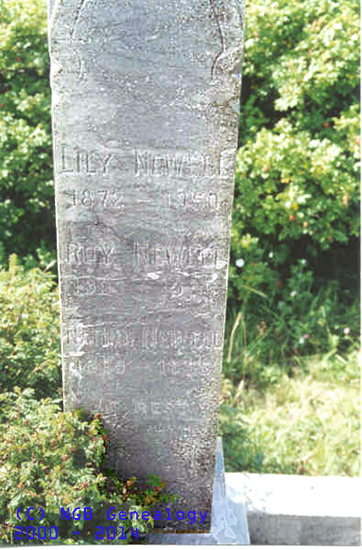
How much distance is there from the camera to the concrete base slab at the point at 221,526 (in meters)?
2.17

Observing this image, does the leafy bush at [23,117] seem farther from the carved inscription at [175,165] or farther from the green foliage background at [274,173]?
the carved inscription at [175,165]

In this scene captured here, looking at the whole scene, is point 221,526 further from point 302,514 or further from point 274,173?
point 274,173

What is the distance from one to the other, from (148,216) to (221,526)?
1.40 metres

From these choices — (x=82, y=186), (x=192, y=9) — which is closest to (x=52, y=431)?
(x=82, y=186)

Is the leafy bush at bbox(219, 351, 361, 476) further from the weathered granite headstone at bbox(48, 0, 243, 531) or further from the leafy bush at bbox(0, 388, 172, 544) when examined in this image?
the leafy bush at bbox(0, 388, 172, 544)

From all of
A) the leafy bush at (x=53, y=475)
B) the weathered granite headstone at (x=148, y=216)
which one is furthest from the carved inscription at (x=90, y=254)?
the leafy bush at (x=53, y=475)

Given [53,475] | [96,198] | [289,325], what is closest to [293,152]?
[289,325]

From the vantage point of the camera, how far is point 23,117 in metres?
3.64

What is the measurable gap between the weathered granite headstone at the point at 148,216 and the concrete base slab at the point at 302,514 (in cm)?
37

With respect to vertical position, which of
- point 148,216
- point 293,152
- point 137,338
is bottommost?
point 137,338

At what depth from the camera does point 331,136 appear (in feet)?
12.4

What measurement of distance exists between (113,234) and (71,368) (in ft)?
1.85

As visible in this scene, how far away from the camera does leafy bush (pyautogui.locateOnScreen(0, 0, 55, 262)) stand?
3.41m

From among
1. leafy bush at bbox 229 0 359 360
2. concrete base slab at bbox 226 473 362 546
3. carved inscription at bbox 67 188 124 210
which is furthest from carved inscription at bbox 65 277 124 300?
leafy bush at bbox 229 0 359 360
